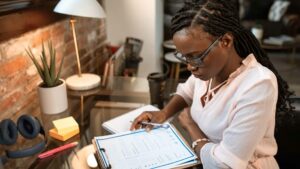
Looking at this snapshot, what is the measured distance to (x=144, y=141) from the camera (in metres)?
1.11

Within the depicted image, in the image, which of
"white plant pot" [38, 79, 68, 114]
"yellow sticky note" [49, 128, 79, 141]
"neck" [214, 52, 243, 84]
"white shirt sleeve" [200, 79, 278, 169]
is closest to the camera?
"white shirt sleeve" [200, 79, 278, 169]

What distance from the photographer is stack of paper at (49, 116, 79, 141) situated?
3.89 feet

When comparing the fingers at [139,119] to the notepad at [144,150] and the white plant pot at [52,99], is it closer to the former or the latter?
the notepad at [144,150]

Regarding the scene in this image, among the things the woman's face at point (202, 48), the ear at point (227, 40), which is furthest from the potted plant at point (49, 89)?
the ear at point (227, 40)

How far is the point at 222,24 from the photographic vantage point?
96 centimetres

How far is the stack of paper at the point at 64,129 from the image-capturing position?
1187 mm

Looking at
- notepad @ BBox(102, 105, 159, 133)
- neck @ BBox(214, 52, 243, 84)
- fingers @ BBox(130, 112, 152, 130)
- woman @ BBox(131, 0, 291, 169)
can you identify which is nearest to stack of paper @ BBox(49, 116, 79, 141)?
notepad @ BBox(102, 105, 159, 133)

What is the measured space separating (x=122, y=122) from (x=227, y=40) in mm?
588

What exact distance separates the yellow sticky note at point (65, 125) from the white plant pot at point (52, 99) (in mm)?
137

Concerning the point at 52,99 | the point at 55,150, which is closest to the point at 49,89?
the point at 52,99

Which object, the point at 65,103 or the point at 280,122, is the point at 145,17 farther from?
the point at 280,122

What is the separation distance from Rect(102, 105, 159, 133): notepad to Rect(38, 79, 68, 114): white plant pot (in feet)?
0.83

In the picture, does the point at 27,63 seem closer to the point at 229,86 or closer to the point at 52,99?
the point at 52,99

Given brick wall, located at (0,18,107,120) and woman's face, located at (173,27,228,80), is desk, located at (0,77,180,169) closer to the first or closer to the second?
brick wall, located at (0,18,107,120)
